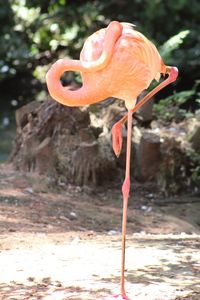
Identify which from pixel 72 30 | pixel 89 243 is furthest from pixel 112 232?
pixel 72 30

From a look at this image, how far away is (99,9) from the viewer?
35.4ft

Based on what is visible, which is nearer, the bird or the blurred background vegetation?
the bird

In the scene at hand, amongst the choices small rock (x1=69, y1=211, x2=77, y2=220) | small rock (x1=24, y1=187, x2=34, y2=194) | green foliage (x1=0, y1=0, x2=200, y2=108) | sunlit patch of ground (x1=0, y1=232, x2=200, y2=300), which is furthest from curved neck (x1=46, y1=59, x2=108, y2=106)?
green foliage (x1=0, y1=0, x2=200, y2=108)

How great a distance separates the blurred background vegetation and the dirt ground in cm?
336

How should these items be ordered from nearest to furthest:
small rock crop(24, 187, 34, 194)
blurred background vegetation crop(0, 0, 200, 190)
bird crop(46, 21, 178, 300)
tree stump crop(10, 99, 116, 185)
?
1. bird crop(46, 21, 178, 300)
2. small rock crop(24, 187, 34, 194)
3. tree stump crop(10, 99, 116, 185)
4. blurred background vegetation crop(0, 0, 200, 190)

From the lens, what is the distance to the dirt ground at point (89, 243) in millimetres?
3207

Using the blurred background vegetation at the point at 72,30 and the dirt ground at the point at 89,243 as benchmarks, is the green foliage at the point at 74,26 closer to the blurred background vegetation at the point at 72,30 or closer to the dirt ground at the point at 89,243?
the blurred background vegetation at the point at 72,30

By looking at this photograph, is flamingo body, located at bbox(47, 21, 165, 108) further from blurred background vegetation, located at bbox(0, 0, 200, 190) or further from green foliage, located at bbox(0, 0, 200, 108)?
green foliage, located at bbox(0, 0, 200, 108)

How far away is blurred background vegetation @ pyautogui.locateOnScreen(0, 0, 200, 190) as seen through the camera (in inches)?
393

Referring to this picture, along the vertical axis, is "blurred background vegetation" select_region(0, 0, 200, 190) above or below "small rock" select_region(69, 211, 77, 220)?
above

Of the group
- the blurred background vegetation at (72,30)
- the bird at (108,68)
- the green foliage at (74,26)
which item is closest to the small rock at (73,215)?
the bird at (108,68)

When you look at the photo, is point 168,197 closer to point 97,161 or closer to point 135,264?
point 97,161

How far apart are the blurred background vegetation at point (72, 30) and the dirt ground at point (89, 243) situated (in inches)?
132

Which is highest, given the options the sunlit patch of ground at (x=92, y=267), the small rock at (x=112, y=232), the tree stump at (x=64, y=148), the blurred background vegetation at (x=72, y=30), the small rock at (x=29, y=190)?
the blurred background vegetation at (x=72, y=30)
